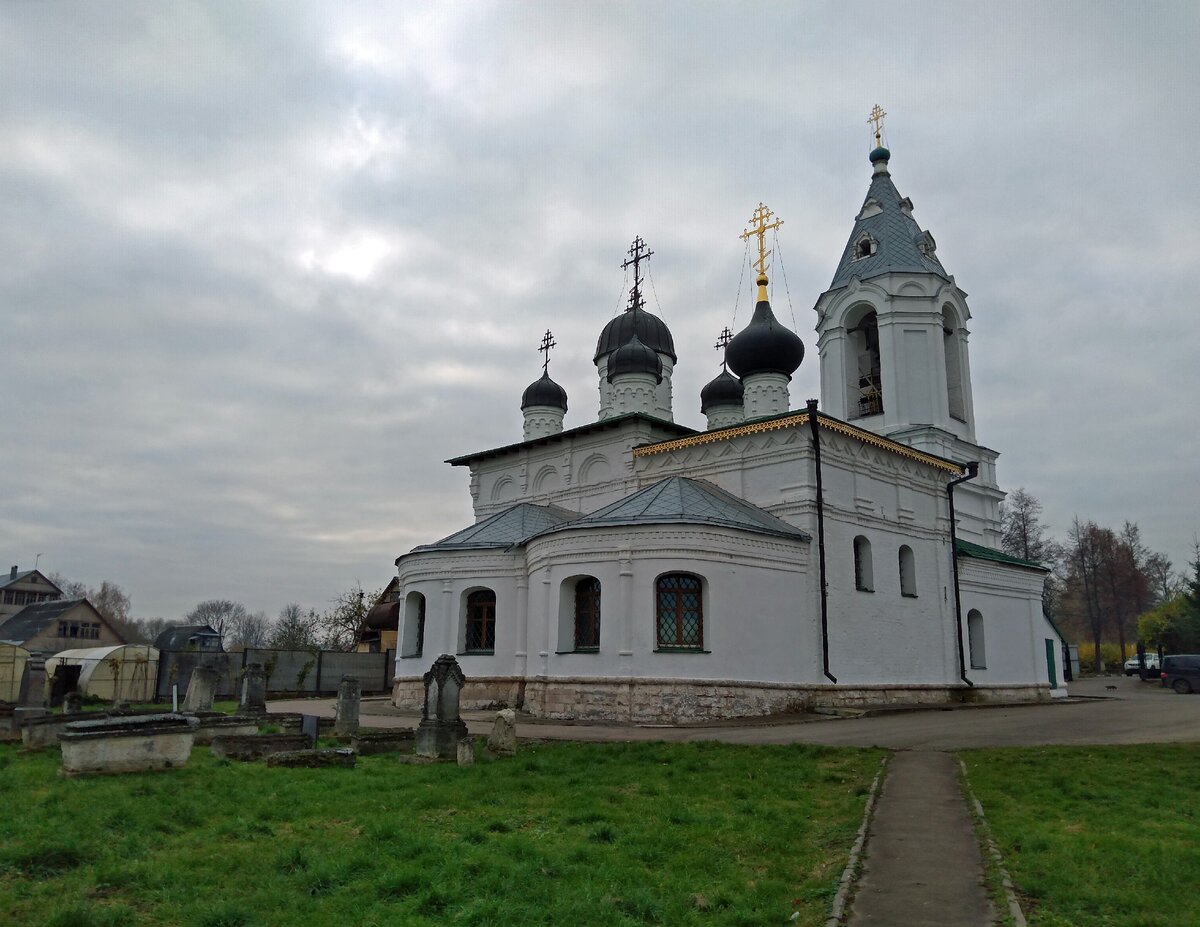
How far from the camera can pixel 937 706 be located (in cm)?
2259

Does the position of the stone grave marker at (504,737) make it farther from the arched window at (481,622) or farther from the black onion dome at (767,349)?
the black onion dome at (767,349)

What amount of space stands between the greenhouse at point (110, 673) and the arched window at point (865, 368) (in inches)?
964

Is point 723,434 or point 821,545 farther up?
point 723,434

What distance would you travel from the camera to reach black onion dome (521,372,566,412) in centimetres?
3212

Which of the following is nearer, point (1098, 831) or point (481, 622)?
point (1098, 831)

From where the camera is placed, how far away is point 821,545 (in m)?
21.6

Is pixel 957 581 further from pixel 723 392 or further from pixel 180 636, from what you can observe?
pixel 180 636

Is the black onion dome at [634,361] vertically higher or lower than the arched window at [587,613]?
higher

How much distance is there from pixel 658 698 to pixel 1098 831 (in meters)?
11.7

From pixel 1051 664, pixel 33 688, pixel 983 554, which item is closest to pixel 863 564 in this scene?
pixel 983 554

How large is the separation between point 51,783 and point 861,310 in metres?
28.2

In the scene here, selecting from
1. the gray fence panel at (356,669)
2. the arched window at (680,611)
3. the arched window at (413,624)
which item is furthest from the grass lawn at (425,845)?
the gray fence panel at (356,669)

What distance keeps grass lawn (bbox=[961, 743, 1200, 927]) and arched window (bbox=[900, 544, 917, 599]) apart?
12.0m

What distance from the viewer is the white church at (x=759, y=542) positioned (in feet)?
64.6
